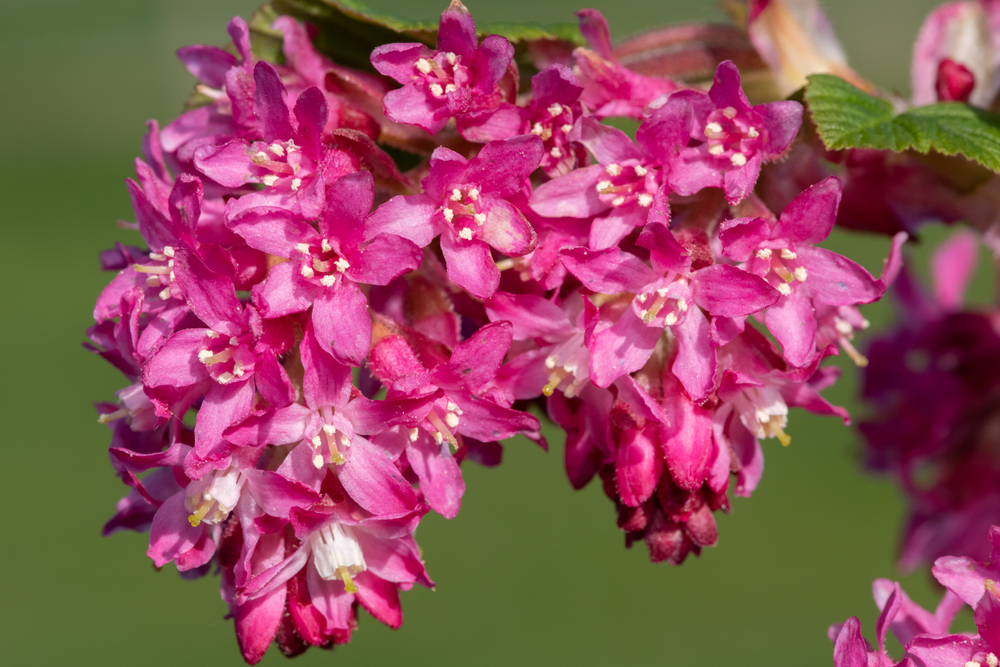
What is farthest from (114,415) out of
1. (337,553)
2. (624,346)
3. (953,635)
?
(953,635)

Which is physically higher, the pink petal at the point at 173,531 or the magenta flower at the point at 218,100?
the magenta flower at the point at 218,100

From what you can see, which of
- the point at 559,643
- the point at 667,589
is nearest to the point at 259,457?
the point at 559,643

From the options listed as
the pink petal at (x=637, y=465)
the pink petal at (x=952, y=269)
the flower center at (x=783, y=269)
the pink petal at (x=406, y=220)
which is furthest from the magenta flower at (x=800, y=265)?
the pink petal at (x=952, y=269)

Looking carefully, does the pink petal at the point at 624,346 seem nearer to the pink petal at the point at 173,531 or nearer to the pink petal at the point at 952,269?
the pink petal at the point at 173,531

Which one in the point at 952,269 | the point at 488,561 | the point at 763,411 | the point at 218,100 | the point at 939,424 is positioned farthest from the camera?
the point at 488,561

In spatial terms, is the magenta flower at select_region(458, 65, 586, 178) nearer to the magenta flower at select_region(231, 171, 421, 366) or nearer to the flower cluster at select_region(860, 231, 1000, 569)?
the magenta flower at select_region(231, 171, 421, 366)

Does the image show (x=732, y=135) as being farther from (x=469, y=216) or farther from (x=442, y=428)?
(x=442, y=428)

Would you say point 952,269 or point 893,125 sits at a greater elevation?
point 893,125
